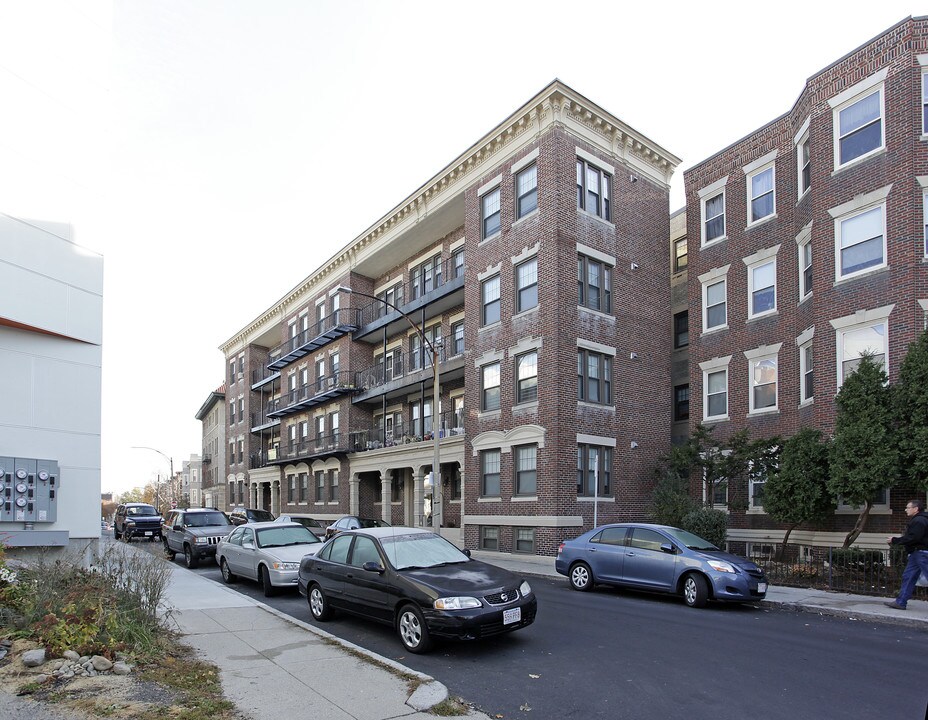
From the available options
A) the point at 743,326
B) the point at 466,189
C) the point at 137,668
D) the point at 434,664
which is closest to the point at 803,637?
the point at 434,664

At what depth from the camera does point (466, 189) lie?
1046 inches

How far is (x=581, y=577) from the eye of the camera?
14898 mm

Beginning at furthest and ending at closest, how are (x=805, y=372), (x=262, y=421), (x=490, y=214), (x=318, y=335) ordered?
(x=262, y=421), (x=318, y=335), (x=490, y=214), (x=805, y=372)

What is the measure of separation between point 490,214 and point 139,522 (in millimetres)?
21255

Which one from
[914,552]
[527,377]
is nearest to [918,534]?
[914,552]

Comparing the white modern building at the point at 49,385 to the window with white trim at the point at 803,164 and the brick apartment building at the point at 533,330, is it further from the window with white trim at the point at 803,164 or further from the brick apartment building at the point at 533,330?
the window with white trim at the point at 803,164

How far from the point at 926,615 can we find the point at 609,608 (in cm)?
499

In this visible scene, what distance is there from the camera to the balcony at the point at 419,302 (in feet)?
91.4

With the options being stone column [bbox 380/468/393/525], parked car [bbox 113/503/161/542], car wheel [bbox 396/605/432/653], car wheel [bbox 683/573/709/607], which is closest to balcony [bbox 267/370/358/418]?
stone column [bbox 380/468/393/525]

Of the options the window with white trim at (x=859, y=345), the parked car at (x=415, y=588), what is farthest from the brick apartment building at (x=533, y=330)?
the parked car at (x=415, y=588)

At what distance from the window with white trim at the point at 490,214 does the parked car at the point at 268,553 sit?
526 inches

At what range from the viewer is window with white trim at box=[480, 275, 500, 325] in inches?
974

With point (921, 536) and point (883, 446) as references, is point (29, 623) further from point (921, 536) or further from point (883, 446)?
point (883, 446)

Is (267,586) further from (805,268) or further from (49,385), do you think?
(805,268)
